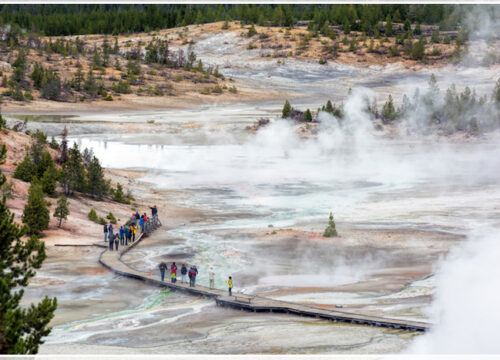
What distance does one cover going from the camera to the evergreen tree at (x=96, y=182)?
43.1 m

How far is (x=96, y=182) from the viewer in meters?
43.5

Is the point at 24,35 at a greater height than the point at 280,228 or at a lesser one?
greater

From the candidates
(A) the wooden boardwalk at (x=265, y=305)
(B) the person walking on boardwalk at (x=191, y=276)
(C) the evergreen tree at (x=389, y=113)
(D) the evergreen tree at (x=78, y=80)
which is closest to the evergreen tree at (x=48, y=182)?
(A) the wooden boardwalk at (x=265, y=305)

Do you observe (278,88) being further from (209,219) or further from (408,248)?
(408,248)

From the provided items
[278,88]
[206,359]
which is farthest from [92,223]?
[278,88]

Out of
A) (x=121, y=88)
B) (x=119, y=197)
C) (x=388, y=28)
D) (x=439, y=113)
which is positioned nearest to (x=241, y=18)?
(x=388, y=28)

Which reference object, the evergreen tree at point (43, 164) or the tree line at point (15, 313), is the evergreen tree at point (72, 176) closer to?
the evergreen tree at point (43, 164)

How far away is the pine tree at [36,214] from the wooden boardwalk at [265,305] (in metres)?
5.45

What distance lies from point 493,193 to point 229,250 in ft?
54.8

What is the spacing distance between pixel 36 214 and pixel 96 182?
33.2 ft

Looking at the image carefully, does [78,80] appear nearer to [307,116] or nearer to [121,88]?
[121,88]

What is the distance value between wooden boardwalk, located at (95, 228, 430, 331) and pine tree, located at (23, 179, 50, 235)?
545 centimetres

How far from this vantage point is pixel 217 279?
27828 millimetres

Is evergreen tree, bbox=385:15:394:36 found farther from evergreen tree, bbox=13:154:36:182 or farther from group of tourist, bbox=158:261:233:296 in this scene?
group of tourist, bbox=158:261:233:296
